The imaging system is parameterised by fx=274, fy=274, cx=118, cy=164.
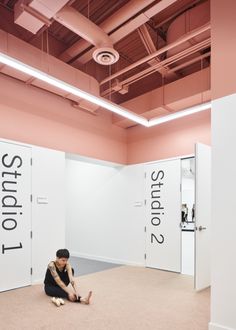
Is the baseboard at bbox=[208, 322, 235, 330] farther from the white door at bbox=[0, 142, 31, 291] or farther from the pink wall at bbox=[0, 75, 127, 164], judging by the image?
the pink wall at bbox=[0, 75, 127, 164]

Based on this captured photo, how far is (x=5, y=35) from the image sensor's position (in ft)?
14.1

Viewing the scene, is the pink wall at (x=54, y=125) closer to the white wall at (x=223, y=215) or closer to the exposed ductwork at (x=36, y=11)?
the exposed ductwork at (x=36, y=11)

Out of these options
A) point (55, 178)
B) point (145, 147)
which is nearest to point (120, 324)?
point (55, 178)

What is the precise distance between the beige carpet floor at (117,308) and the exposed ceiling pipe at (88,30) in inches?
141

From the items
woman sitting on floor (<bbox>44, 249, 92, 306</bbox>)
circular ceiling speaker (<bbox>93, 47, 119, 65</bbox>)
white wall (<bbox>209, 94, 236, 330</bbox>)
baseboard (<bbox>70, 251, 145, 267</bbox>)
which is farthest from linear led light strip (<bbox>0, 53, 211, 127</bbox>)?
baseboard (<bbox>70, 251, 145, 267</bbox>)

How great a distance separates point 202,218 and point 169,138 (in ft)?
7.00

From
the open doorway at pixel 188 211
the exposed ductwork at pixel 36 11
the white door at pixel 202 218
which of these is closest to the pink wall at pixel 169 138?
the white door at pixel 202 218

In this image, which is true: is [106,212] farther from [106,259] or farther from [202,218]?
[202,218]

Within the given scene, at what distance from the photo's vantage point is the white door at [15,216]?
170 inches

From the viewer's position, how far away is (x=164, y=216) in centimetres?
582

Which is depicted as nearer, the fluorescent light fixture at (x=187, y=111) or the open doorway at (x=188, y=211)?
the fluorescent light fixture at (x=187, y=111)

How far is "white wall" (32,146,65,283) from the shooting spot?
15.7 feet

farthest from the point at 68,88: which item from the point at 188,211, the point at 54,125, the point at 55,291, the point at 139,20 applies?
the point at 188,211

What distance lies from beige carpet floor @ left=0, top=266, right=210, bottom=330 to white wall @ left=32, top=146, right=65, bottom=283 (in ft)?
1.79
